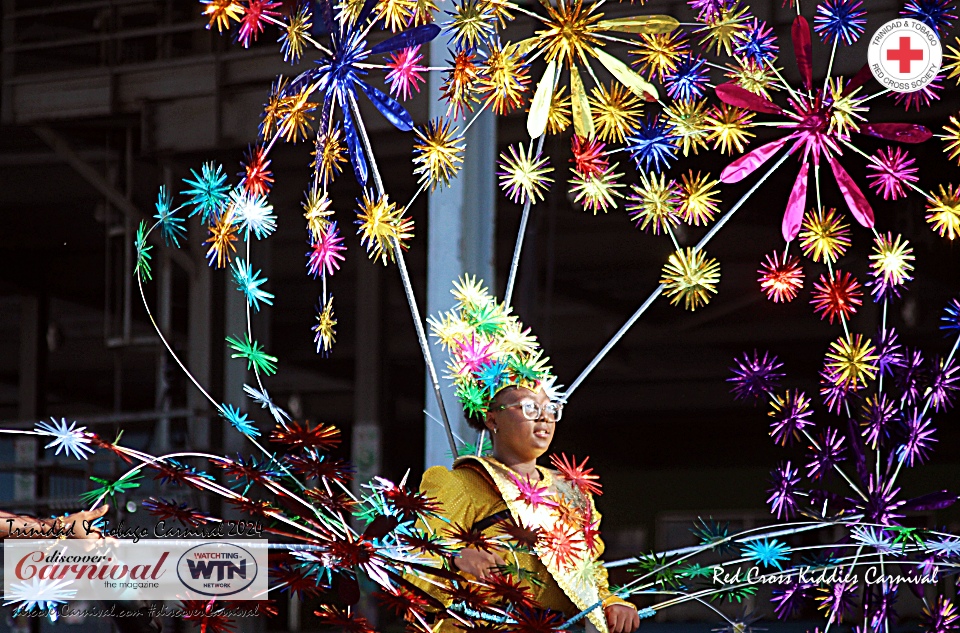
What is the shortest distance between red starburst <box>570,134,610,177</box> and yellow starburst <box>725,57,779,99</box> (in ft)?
0.79

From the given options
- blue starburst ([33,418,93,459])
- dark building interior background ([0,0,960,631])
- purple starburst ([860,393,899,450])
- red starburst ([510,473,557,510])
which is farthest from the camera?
dark building interior background ([0,0,960,631])

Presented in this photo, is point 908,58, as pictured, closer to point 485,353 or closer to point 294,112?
point 485,353

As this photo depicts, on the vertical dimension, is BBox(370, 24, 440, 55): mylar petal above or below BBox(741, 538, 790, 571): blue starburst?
above

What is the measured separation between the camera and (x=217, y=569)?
1770 millimetres

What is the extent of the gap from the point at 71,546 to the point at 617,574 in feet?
3.96

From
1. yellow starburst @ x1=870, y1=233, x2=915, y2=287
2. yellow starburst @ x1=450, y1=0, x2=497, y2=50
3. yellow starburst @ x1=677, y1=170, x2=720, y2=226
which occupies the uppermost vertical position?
yellow starburst @ x1=450, y1=0, x2=497, y2=50

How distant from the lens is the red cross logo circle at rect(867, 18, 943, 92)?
207cm

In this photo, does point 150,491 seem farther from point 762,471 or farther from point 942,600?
point 942,600

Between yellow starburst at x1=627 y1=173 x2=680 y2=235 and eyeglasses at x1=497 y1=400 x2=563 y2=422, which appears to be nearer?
eyeglasses at x1=497 y1=400 x2=563 y2=422

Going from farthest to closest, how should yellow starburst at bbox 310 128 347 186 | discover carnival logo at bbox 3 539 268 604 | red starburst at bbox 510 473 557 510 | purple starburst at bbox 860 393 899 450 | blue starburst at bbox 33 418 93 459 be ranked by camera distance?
purple starburst at bbox 860 393 899 450
yellow starburst at bbox 310 128 347 186
red starburst at bbox 510 473 557 510
discover carnival logo at bbox 3 539 268 604
blue starburst at bbox 33 418 93 459

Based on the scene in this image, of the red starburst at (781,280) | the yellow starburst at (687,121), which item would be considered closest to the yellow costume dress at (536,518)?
the red starburst at (781,280)

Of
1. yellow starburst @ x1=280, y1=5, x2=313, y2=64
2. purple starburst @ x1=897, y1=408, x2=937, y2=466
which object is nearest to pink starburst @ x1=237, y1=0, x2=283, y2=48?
yellow starburst @ x1=280, y1=5, x2=313, y2=64

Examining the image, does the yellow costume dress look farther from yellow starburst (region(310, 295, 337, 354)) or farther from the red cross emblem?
the red cross emblem

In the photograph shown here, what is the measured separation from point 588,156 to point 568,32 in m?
0.20
